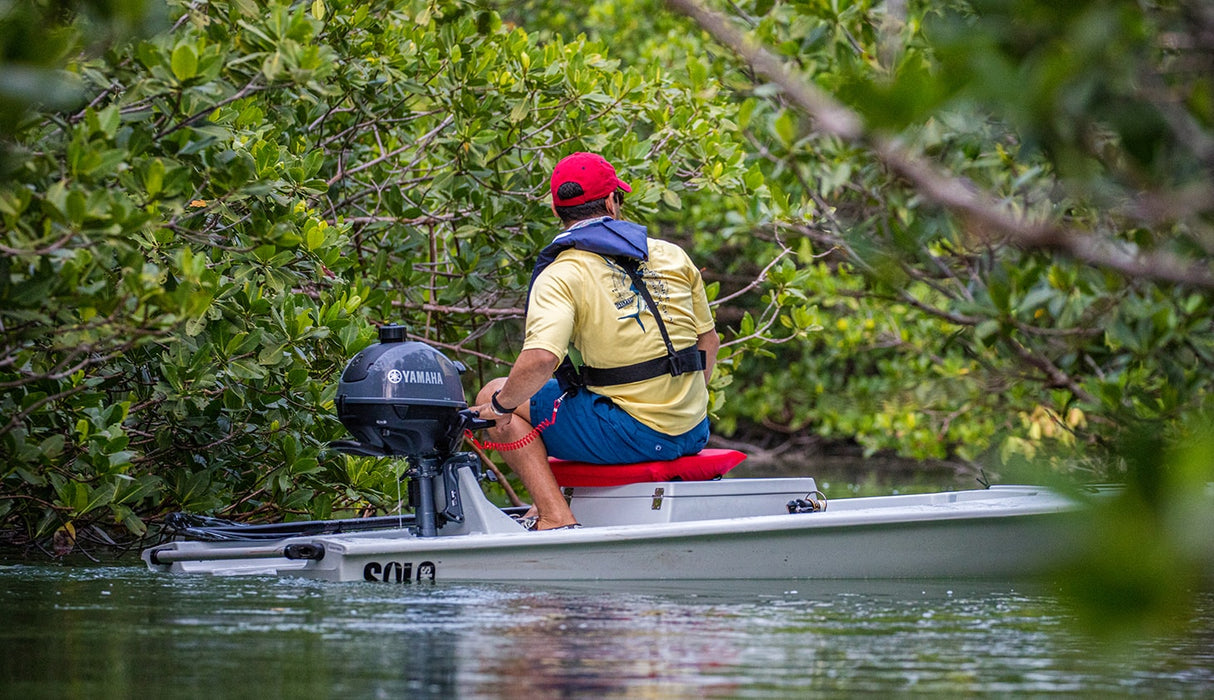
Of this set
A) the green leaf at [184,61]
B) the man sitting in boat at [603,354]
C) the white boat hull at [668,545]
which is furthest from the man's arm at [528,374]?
the green leaf at [184,61]

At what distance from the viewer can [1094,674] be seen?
4.12 metres

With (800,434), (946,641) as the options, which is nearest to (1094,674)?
(946,641)

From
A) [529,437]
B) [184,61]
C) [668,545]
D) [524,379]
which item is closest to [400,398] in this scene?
[524,379]

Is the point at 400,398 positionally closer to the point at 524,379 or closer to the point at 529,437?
the point at 524,379

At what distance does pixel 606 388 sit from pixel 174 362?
6.01ft

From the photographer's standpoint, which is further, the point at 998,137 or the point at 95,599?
the point at 95,599

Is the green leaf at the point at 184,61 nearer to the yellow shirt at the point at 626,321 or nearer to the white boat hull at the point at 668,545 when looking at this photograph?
the yellow shirt at the point at 626,321

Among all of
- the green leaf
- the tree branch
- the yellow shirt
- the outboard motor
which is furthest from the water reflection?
the tree branch

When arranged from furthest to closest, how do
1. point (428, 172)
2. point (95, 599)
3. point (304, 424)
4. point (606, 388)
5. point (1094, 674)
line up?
point (428, 172), point (304, 424), point (606, 388), point (95, 599), point (1094, 674)

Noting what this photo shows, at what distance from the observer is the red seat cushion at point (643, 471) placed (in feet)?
20.5

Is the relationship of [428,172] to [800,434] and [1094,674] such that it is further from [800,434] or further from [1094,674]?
[800,434]

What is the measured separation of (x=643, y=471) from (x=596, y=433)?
0.90 feet

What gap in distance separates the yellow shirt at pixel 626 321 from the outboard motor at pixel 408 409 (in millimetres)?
383

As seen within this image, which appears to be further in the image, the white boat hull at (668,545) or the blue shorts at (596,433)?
the blue shorts at (596,433)
